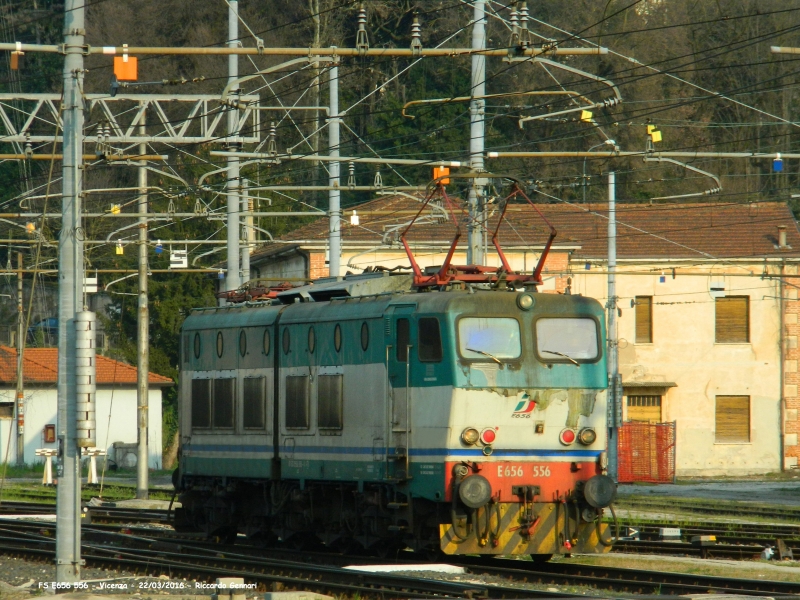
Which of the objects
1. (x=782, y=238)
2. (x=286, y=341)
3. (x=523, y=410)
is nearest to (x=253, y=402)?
(x=286, y=341)

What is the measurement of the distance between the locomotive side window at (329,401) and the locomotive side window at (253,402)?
1.63 metres

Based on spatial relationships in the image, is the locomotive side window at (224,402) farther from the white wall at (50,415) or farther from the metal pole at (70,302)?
the white wall at (50,415)

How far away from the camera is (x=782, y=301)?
45.4 meters

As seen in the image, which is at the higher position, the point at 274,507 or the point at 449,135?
the point at 449,135

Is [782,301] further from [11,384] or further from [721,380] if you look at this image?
[11,384]

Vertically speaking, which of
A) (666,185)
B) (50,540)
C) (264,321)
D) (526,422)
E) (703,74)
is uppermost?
(703,74)

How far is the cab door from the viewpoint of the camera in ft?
53.6

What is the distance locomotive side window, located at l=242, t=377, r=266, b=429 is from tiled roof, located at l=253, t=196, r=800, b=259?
76.2 ft

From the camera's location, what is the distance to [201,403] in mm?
21406

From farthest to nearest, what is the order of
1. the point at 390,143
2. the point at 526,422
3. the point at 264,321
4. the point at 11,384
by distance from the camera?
the point at 390,143 < the point at 11,384 < the point at 264,321 < the point at 526,422

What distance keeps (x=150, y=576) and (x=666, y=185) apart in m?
47.2

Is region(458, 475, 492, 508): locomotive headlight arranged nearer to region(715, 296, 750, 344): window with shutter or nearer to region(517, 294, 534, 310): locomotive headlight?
region(517, 294, 534, 310): locomotive headlight

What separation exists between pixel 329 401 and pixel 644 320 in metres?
28.9

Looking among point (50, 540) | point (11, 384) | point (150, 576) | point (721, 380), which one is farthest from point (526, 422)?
point (11, 384)
